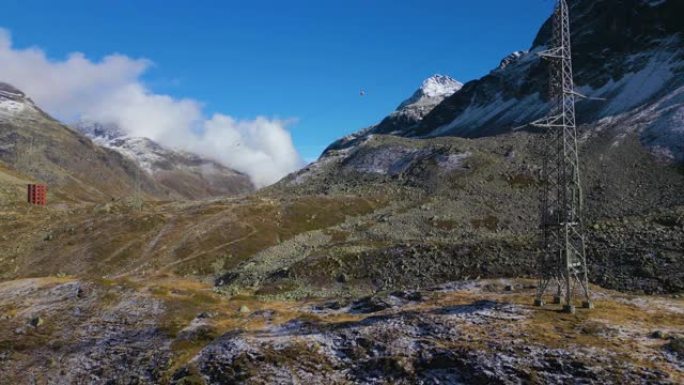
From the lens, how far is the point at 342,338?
1598 inches

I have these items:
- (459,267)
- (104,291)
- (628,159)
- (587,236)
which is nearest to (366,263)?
(459,267)

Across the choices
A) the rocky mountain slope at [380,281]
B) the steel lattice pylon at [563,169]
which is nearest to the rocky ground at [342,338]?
the rocky mountain slope at [380,281]

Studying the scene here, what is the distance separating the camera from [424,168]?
14812cm

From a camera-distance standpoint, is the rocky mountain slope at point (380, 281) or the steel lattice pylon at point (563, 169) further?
the steel lattice pylon at point (563, 169)

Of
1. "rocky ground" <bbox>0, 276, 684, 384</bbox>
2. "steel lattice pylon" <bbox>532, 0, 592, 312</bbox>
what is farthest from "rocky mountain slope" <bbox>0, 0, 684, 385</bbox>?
"steel lattice pylon" <bbox>532, 0, 592, 312</bbox>

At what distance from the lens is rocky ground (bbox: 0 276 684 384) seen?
32344 millimetres

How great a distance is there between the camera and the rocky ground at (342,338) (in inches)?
1273

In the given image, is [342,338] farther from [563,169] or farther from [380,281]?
[380,281]

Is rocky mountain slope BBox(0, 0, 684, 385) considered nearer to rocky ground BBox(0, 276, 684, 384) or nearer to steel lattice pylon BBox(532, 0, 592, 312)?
rocky ground BBox(0, 276, 684, 384)

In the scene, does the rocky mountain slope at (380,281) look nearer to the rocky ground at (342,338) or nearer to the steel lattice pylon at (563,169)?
the rocky ground at (342,338)

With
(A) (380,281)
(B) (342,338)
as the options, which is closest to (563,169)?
(B) (342,338)

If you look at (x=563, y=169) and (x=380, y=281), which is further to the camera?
(x=380, y=281)

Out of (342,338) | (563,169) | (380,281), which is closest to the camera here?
(342,338)

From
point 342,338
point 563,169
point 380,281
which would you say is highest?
point 563,169
